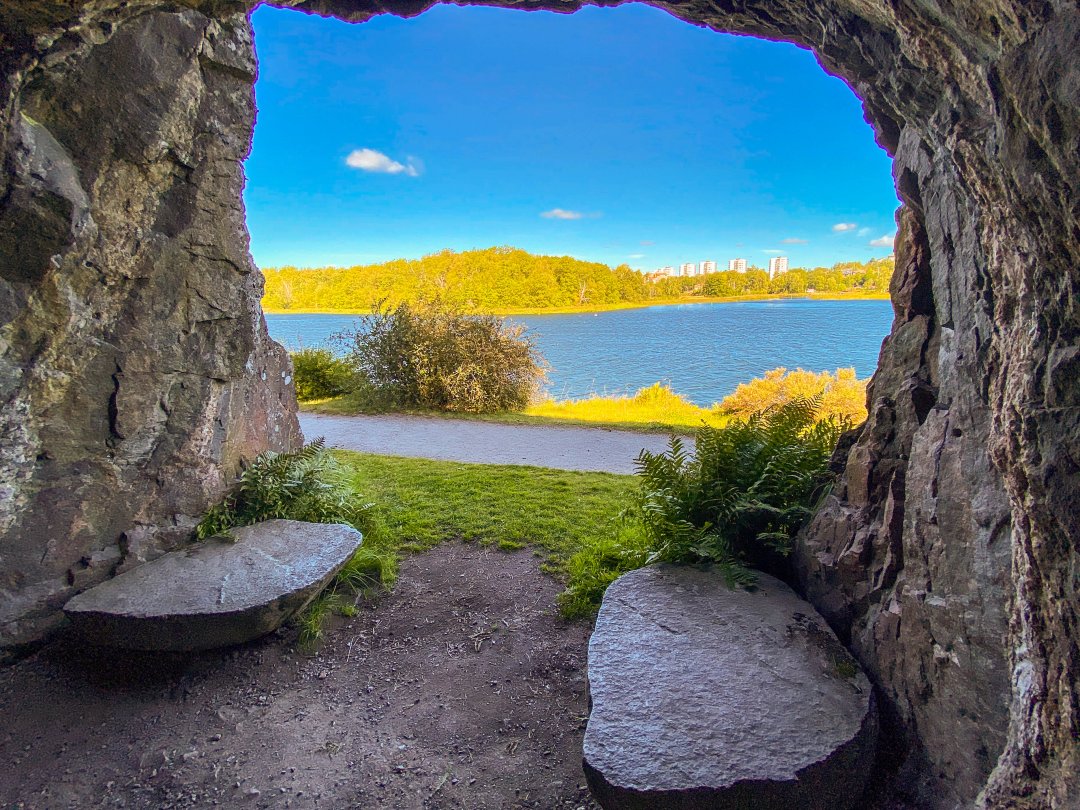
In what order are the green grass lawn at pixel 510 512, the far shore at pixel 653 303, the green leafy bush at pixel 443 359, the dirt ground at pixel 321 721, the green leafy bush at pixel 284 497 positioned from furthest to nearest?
the far shore at pixel 653 303 → the green leafy bush at pixel 443 359 → the green grass lawn at pixel 510 512 → the green leafy bush at pixel 284 497 → the dirt ground at pixel 321 721

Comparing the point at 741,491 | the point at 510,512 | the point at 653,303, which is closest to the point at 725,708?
the point at 741,491

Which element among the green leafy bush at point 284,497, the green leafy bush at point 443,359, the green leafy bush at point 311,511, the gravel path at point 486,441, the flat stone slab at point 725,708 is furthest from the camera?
the green leafy bush at point 443,359

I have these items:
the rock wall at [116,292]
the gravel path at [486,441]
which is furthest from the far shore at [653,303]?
the rock wall at [116,292]

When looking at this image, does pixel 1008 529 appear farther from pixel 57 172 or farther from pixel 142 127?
pixel 142 127

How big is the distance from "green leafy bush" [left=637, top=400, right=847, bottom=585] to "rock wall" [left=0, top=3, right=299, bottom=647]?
3.38 m

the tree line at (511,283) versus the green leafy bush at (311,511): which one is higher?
the tree line at (511,283)

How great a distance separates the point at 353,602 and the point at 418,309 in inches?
394

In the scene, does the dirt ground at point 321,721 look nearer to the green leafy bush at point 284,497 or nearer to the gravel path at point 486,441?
the green leafy bush at point 284,497

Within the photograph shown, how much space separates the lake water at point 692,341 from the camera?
52.9ft

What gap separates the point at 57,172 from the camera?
2.92m

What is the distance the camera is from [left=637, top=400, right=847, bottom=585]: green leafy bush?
3557 millimetres

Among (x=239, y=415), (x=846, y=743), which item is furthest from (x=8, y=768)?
(x=846, y=743)

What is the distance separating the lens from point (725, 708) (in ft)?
7.72

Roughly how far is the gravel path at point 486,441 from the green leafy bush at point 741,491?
3557 millimetres
